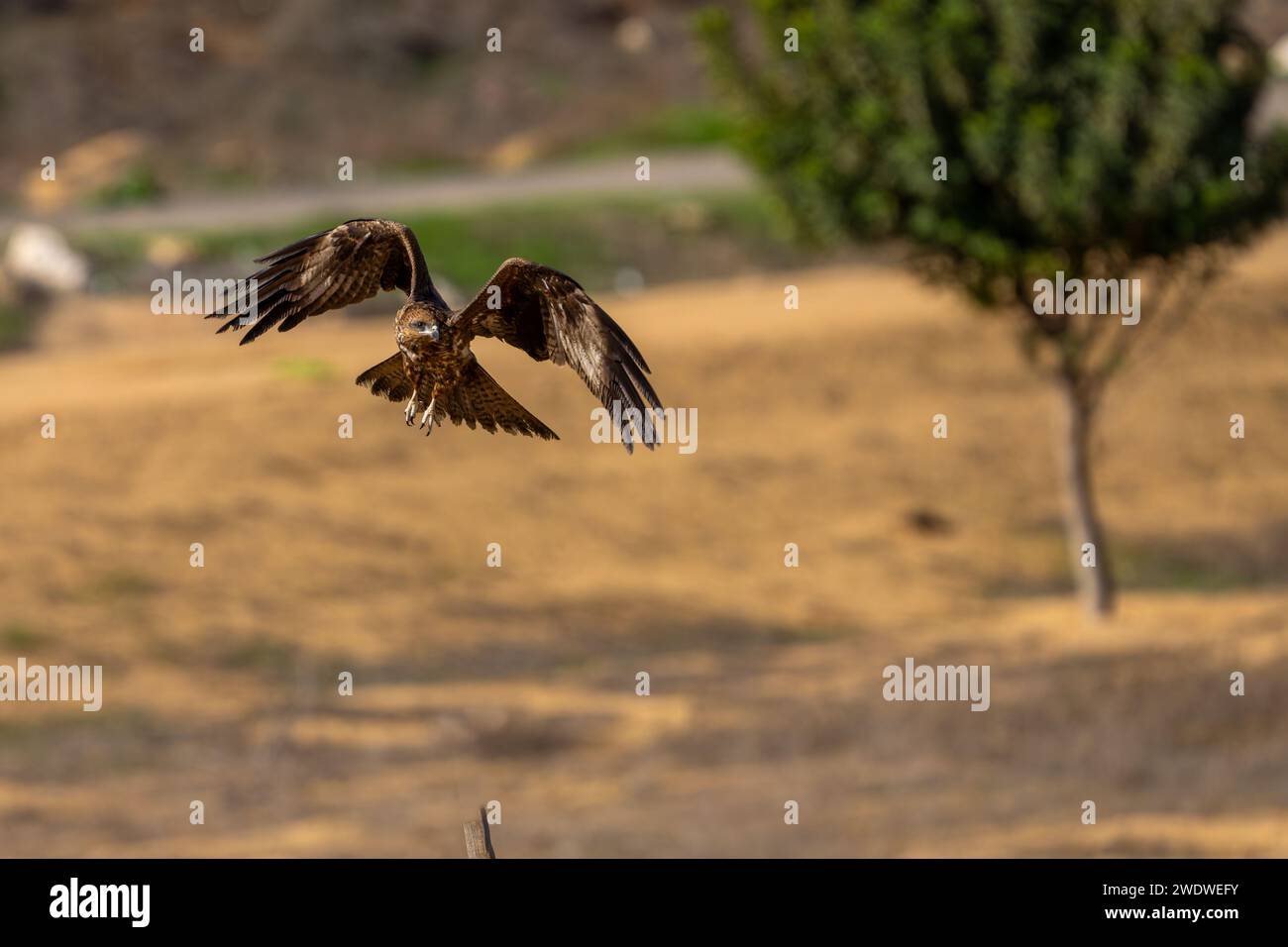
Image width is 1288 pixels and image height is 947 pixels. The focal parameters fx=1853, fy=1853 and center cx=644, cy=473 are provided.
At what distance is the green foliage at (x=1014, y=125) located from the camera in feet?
70.3

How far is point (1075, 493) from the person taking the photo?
26344 mm

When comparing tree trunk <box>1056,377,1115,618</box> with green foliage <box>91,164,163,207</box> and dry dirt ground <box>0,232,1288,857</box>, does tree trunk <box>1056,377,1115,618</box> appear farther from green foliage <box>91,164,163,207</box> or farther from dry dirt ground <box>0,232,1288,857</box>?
green foliage <box>91,164,163,207</box>

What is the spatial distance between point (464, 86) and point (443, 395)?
4690 centimetres

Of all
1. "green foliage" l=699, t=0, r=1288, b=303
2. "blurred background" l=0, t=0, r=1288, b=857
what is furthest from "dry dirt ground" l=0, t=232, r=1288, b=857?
"green foliage" l=699, t=0, r=1288, b=303

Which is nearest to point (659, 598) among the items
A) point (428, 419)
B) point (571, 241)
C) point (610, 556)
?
point (610, 556)

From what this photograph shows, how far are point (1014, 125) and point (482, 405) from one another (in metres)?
17.3

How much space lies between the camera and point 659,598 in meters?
27.7

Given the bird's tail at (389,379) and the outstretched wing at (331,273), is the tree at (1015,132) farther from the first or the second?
the bird's tail at (389,379)

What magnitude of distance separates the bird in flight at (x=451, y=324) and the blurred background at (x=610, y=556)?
1459 centimetres

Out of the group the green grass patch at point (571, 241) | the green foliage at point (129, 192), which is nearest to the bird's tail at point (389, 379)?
the green grass patch at point (571, 241)

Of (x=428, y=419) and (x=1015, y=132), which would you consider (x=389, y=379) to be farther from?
(x=1015, y=132)

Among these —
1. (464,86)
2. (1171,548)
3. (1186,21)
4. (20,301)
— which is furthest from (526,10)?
(1186,21)

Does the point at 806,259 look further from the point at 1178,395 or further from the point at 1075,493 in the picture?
the point at 1075,493

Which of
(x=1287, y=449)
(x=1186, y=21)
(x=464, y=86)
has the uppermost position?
(x=464, y=86)
